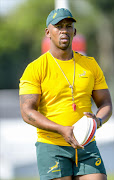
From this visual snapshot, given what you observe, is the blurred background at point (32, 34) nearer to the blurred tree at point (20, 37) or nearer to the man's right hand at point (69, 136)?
the blurred tree at point (20, 37)

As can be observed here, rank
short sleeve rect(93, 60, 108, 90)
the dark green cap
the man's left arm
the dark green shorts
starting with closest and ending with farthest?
the dark green shorts
the dark green cap
the man's left arm
short sleeve rect(93, 60, 108, 90)

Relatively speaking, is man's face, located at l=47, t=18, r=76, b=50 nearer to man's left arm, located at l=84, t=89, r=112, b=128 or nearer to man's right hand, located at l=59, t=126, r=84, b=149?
man's left arm, located at l=84, t=89, r=112, b=128

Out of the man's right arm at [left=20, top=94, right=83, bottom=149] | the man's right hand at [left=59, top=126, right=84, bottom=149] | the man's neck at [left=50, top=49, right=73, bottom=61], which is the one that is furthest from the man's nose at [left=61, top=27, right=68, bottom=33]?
the man's right hand at [left=59, top=126, right=84, bottom=149]

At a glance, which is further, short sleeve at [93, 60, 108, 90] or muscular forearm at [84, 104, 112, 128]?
short sleeve at [93, 60, 108, 90]

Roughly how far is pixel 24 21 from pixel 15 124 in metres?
46.8

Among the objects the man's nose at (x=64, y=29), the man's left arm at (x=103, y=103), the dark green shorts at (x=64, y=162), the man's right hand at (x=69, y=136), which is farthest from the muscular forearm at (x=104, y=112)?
the man's nose at (x=64, y=29)

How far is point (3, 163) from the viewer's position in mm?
10734

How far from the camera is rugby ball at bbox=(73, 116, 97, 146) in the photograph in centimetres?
467

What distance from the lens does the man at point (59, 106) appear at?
16.5 feet

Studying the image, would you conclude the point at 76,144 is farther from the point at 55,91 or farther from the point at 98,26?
the point at 98,26

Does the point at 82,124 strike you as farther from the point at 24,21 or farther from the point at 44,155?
the point at 24,21

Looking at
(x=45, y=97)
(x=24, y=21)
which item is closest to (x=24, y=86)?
(x=45, y=97)

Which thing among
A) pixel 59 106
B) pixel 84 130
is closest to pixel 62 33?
pixel 59 106

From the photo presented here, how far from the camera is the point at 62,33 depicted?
5.13 meters
